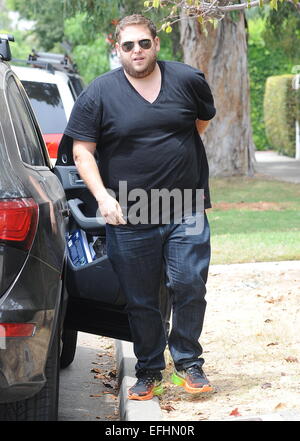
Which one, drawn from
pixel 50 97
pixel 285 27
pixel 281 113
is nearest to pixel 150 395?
pixel 50 97

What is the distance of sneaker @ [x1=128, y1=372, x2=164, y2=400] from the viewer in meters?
5.56

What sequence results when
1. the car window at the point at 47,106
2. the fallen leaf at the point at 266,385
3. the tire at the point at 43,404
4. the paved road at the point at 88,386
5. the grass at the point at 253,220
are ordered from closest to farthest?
the tire at the point at 43,404
the fallen leaf at the point at 266,385
the paved road at the point at 88,386
the car window at the point at 47,106
the grass at the point at 253,220

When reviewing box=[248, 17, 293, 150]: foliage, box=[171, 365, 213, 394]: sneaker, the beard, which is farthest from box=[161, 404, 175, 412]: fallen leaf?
box=[248, 17, 293, 150]: foliage

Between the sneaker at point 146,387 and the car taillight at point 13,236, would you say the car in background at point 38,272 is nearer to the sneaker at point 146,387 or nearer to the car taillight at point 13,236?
the car taillight at point 13,236

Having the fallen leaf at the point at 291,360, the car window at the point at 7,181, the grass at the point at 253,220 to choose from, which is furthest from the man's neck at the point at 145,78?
the grass at the point at 253,220

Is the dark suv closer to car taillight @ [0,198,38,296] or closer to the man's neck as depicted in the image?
car taillight @ [0,198,38,296]

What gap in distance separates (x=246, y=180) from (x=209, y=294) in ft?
37.3

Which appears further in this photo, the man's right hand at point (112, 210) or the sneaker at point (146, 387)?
the sneaker at point (146, 387)

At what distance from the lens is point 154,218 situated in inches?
211

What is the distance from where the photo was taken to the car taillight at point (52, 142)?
10141 millimetres

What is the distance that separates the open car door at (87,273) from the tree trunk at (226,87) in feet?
44.1

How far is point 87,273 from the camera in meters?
5.32

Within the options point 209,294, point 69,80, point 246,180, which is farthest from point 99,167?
point 246,180
